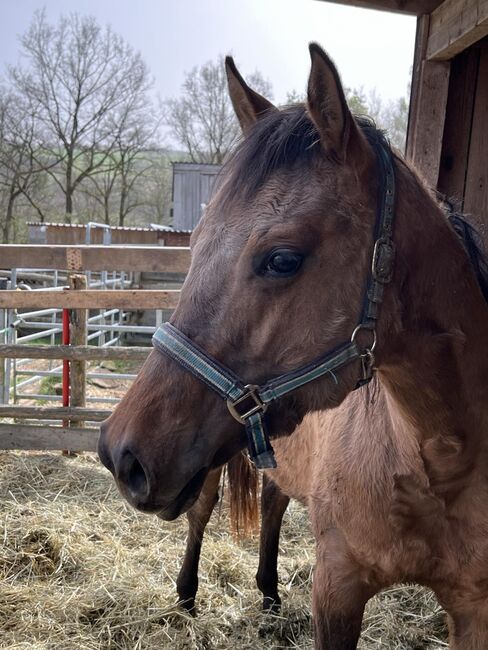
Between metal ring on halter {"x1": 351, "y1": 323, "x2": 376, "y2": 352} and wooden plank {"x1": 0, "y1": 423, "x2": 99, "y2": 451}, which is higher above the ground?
metal ring on halter {"x1": 351, "y1": 323, "x2": 376, "y2": 352}

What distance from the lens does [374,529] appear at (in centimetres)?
156

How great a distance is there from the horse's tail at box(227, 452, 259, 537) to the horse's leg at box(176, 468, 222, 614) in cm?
9

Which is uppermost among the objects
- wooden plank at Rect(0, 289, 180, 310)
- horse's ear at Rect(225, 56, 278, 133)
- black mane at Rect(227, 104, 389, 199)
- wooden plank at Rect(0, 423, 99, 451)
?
horse's ear at Rect(225, 56, 278, 133)

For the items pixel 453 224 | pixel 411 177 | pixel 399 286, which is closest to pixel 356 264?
pixel 399 286

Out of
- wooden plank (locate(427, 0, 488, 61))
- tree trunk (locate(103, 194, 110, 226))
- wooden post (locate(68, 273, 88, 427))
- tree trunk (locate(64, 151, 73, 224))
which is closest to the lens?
wooden plank (locate(427, 0, 488, 61))

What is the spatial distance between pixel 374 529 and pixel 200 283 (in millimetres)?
899

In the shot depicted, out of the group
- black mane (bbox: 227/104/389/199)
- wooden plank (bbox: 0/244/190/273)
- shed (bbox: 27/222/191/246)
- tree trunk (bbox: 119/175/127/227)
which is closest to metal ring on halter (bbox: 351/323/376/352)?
black mane (bbox: 227/104/389/199)

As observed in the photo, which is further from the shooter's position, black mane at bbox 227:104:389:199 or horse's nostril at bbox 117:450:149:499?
black mane at bbox 227:104:389:199

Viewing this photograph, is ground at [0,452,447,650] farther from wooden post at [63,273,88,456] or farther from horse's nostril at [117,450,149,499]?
horse's nostril at [117,450,149,499]

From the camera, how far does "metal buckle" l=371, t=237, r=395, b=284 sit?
1.19 meters

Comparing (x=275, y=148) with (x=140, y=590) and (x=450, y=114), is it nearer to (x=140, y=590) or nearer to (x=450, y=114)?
(x=450, y=114)

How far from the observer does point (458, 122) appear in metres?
2.83

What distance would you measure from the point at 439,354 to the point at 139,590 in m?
2.30

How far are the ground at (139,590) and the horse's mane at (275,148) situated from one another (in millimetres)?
2257
